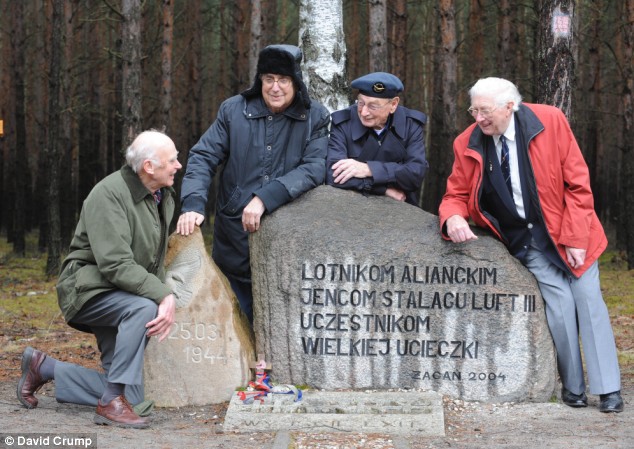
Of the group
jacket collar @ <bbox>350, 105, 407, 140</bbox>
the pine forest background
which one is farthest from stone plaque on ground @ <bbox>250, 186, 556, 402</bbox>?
the pine forest background

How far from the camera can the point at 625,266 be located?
1450 centimetres

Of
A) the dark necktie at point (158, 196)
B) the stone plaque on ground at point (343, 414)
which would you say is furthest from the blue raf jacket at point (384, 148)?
the stone plaque on ground at point (343, 414)

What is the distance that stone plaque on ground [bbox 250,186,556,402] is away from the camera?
17.7 ft

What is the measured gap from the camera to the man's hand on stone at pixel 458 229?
5.22 metres

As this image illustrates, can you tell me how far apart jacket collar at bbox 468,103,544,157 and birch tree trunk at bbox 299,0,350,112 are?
233cm

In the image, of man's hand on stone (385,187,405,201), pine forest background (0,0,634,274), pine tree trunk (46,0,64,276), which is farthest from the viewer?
pine forest background (0,0,634,274)

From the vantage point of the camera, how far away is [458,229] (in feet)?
17.1

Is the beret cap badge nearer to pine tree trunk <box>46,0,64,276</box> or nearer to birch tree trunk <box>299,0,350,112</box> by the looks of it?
birch tree trunk <box>299,0,350,112</box>

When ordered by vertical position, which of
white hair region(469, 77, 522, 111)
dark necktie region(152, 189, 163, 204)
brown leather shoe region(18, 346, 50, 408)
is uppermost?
white hair region(469, 77, 522, 111)

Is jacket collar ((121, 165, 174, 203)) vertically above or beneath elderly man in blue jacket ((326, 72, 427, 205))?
beneath

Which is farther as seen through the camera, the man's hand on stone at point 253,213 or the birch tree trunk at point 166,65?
the birch tree trunk at point 166,65

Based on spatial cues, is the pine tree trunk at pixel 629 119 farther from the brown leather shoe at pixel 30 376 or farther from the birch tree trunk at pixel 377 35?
the brown leather shoe at pixel 30 376

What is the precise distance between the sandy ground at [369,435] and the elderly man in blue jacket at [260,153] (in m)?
1.25

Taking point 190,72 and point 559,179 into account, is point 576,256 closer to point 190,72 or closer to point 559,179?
point 559,179
